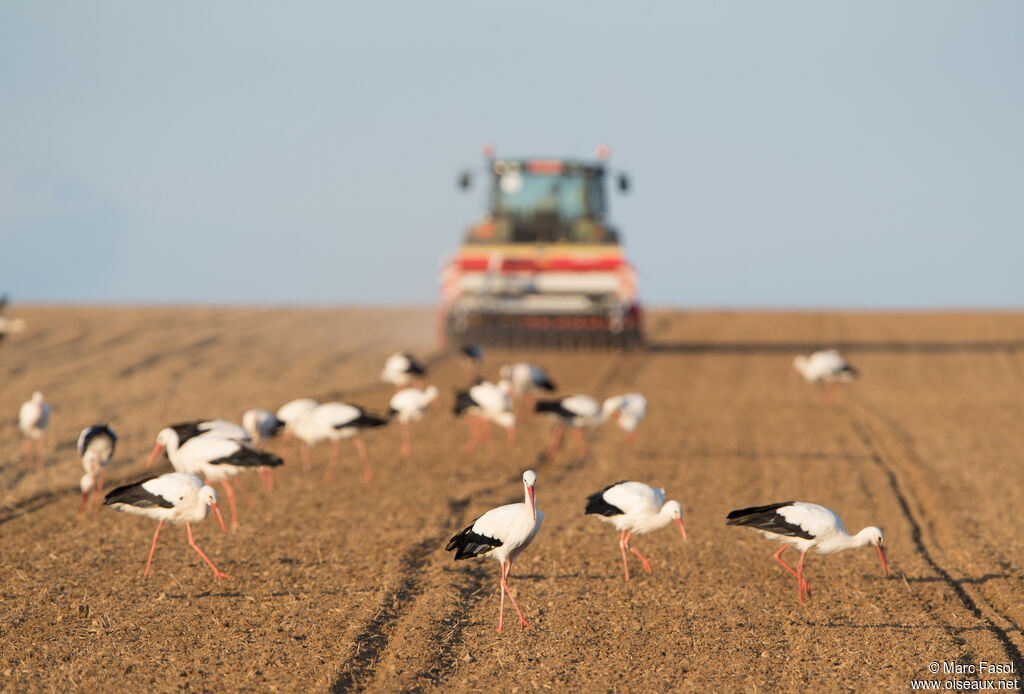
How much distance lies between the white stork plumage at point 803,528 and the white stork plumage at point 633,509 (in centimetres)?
66

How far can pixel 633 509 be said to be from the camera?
9.13m

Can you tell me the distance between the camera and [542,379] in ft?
59.4

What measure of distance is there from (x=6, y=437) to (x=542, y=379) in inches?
324

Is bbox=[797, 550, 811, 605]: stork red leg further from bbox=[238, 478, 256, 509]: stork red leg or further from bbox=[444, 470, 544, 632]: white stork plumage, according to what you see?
bbox=[238, 478, 256, 509]: stork red leg

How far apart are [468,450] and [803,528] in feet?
24.1

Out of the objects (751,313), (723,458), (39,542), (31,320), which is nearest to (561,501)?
(723,458)

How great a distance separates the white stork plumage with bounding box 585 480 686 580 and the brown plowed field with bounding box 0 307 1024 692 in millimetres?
436

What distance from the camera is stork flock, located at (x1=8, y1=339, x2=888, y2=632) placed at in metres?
8.13

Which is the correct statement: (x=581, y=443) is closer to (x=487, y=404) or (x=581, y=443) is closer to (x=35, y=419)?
(x=487, y=404)

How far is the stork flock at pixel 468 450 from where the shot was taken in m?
8.13

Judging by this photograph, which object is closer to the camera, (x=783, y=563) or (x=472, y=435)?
(x=783, y=563)

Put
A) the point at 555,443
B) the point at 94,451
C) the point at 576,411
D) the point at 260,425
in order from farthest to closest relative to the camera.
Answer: the point at 555,443 → the point at 576,411 → the point at 260,425 → the point at 94,451

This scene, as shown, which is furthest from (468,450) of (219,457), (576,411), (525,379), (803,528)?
(803,528)

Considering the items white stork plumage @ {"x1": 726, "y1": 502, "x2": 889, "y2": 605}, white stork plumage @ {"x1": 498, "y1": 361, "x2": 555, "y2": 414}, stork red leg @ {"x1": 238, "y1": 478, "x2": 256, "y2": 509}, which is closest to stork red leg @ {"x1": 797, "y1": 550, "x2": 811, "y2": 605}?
white stork plumage @ {"x1": 726, "y1": 502, "x2": 889, "y2": 605}
